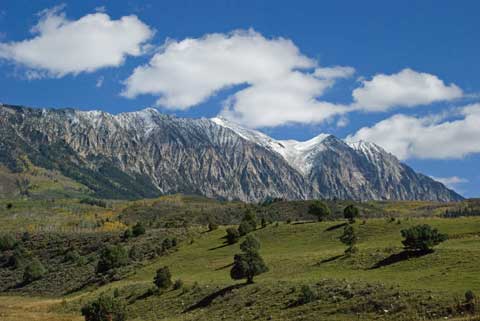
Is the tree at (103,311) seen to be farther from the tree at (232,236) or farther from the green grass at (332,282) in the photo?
the tree at (232,236)

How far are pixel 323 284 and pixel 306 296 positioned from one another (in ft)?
15.4

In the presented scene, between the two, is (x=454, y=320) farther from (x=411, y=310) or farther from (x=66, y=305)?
(x=66, y=305)

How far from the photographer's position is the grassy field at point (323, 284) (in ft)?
163

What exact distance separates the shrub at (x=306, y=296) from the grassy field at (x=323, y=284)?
63 cm

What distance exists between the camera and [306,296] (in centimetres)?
5669

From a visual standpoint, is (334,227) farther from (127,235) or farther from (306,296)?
(127,235)

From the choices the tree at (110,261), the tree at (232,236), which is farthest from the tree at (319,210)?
the tree at (110,261)

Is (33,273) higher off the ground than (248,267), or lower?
lower

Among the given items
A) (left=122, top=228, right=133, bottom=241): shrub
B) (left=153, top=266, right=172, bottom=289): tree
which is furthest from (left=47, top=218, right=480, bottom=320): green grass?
(left=122, top=228, right=133, bottom=241): shrub

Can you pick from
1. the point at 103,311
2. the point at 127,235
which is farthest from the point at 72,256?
the point at 103,311

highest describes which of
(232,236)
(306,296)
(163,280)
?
(232,236)

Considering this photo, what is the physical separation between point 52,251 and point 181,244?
5310cm

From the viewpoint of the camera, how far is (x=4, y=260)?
165 metres

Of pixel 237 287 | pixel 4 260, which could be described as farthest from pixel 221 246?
pixel 4 260
